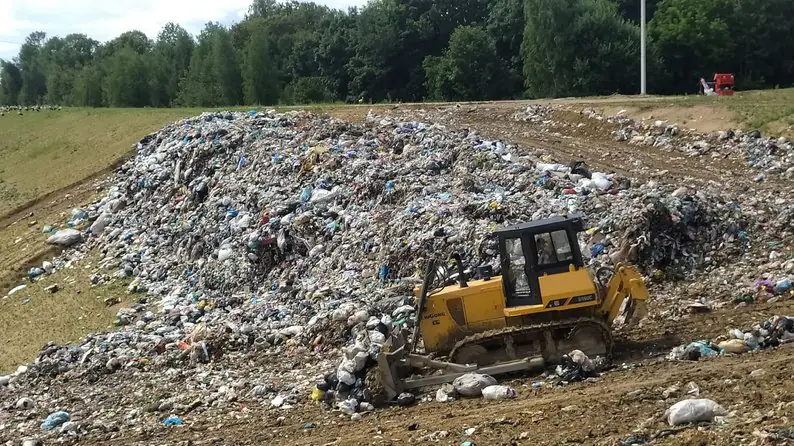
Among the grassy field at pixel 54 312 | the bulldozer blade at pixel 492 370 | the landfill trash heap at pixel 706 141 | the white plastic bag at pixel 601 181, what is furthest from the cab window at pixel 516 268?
the grassy field at pixel 54 312

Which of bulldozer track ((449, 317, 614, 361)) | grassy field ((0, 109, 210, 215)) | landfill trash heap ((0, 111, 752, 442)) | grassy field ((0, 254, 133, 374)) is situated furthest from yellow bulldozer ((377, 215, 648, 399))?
grassy field ((0, 109, 210, 215))

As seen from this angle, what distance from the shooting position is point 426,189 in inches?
561

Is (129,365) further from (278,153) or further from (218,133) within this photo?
(218,133)

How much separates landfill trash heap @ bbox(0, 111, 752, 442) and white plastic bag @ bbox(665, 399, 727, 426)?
3.38 m

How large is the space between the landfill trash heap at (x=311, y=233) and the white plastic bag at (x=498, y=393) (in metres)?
1.31

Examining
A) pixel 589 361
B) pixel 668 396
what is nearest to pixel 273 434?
pixel 589 361

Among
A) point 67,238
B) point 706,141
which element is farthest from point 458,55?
point 67,238

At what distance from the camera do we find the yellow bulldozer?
822 centimetres

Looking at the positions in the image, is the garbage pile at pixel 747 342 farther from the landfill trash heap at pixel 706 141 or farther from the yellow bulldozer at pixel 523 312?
the landfill trash heap at pixel 706 141

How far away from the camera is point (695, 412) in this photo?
5824mm

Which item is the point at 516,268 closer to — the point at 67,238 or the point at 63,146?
the point at 67,238

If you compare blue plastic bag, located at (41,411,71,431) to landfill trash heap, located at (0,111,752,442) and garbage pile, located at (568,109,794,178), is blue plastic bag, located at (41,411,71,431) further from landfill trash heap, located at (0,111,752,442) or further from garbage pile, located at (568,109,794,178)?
garbage pile, located at (568,109,794,178)

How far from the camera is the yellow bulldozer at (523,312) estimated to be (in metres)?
8.22

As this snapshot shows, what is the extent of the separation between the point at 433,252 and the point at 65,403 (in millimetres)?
5299
